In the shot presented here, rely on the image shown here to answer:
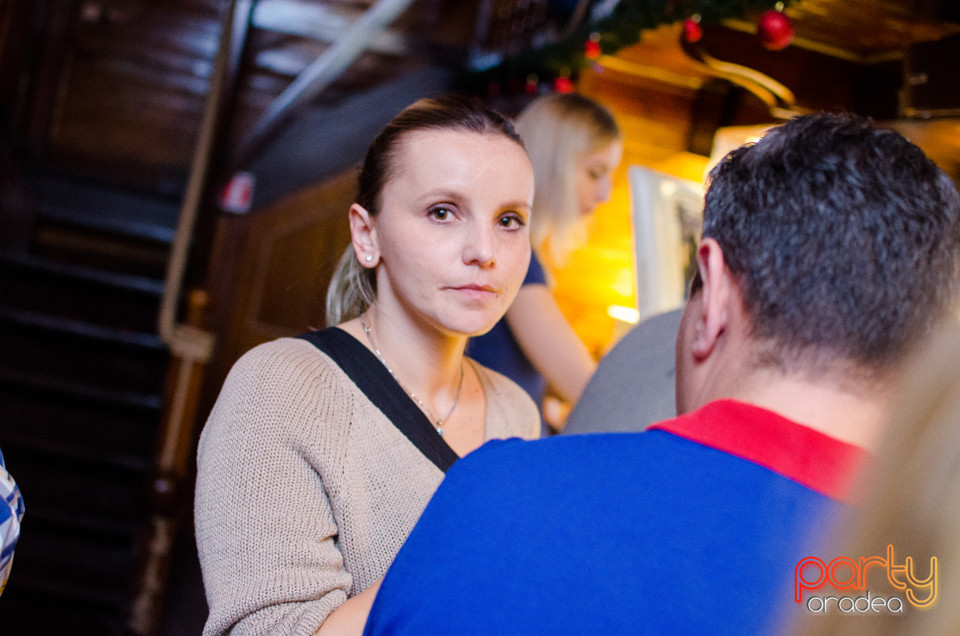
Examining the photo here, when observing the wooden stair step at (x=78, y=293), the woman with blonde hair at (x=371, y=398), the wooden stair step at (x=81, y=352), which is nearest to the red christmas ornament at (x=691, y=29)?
the woman with blonde hair at (x=371, y=398)

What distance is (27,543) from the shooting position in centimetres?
346

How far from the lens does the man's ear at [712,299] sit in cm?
66

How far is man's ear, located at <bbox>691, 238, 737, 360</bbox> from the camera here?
660 millimetres

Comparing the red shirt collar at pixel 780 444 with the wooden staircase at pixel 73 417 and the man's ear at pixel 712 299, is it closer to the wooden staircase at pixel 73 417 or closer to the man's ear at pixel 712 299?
the man's ear at pixel 712 299

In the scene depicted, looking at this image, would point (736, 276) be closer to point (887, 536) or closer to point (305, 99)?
point (887, 536)

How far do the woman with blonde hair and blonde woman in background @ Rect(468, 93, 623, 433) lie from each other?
2.20 ft

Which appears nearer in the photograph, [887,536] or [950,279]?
[887,536]

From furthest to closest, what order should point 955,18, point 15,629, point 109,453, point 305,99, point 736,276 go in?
1. point 305,99
2. point 109,453
3. point 15,629
4. point 955,18
5. point 736,276

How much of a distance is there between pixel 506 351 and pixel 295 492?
1.02 m

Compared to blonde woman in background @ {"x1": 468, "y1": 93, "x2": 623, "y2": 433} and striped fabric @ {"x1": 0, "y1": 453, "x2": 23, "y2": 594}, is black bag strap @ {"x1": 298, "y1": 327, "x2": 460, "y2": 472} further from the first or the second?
blonde woman in background @ {"x1": 468, "y1": 93, "x2": 623, "y2": 433}

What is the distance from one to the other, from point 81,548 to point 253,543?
3.26 metres

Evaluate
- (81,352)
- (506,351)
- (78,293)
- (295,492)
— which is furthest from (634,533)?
(78,293)

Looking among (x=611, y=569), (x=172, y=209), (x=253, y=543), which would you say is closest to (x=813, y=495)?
(x=611, y=569)

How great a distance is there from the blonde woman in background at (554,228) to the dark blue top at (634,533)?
1.10 m
